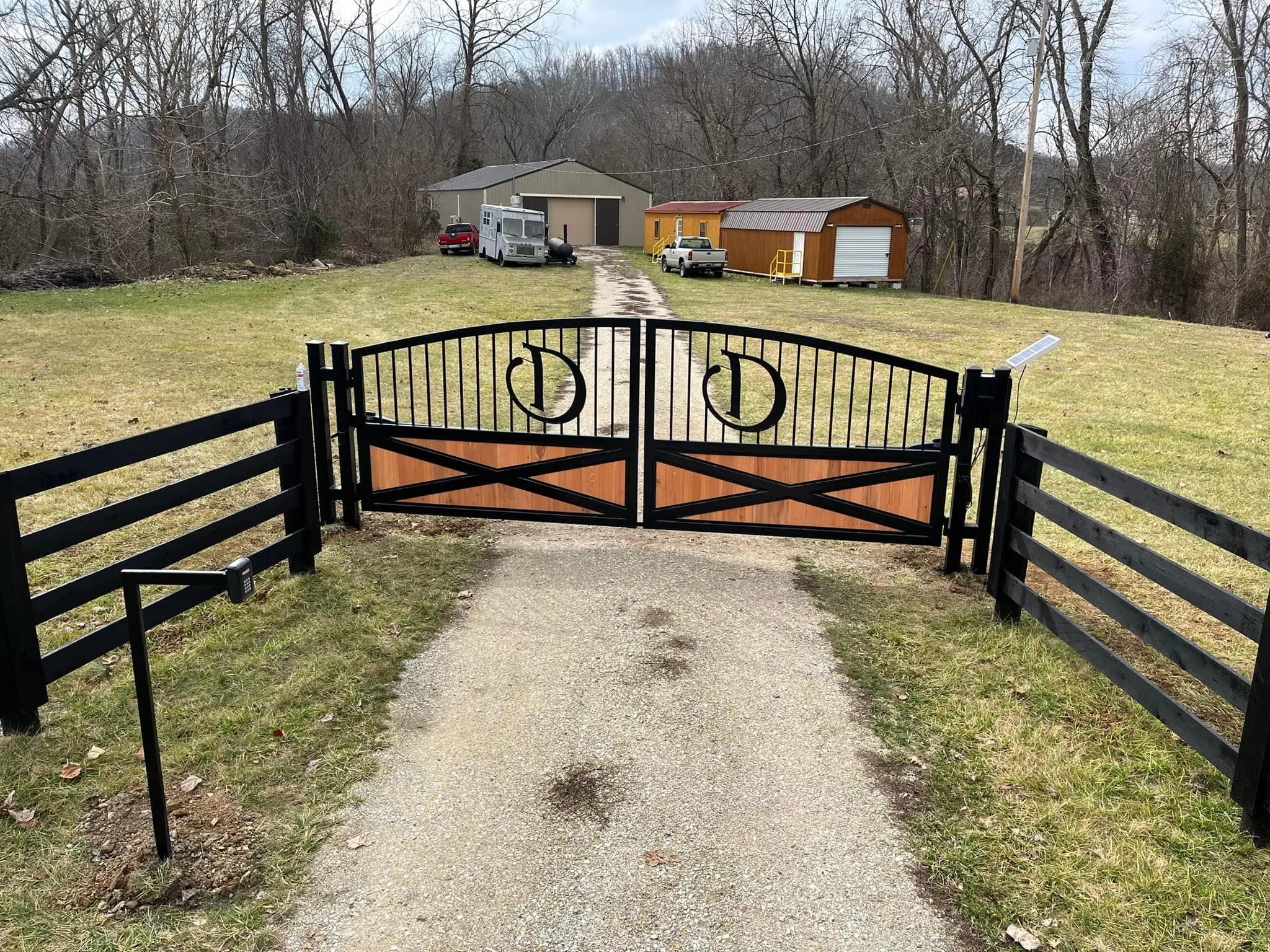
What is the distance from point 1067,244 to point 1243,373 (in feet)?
84.9

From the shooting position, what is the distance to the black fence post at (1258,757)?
316 cm

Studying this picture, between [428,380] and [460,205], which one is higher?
[460,205]

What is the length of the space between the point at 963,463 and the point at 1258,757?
2.79 meters

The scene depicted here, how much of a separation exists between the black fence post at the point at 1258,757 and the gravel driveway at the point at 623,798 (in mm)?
1288

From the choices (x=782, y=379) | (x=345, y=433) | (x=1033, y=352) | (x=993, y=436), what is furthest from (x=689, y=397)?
(x=345, y=433)

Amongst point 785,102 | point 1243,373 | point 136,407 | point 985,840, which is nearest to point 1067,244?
point 785,102

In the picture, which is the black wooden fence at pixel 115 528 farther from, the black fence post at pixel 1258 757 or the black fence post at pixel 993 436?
the black fence post at pixel 1258 757

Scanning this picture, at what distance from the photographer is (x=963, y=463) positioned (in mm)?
5828

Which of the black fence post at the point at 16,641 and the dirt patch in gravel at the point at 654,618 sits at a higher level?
the black fence post at the point at 16,641

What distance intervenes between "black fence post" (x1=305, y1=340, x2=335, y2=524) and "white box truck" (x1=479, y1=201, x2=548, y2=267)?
27.5 m

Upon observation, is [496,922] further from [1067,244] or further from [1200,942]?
[1067,244]

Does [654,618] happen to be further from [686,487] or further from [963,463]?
[963,463]

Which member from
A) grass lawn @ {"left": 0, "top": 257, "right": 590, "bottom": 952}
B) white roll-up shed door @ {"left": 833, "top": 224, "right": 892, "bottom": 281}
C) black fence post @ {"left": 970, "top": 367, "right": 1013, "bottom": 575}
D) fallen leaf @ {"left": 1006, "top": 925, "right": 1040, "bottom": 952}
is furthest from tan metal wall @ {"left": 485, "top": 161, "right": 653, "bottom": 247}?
fallen leaf @ {"left": 1006, "top": 925, "right": 1040, "bottom": 952}

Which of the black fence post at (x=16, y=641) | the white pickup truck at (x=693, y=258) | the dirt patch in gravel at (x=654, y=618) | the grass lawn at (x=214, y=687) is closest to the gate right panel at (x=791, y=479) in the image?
the dirt patch in gravel at (x=654, y=618)
